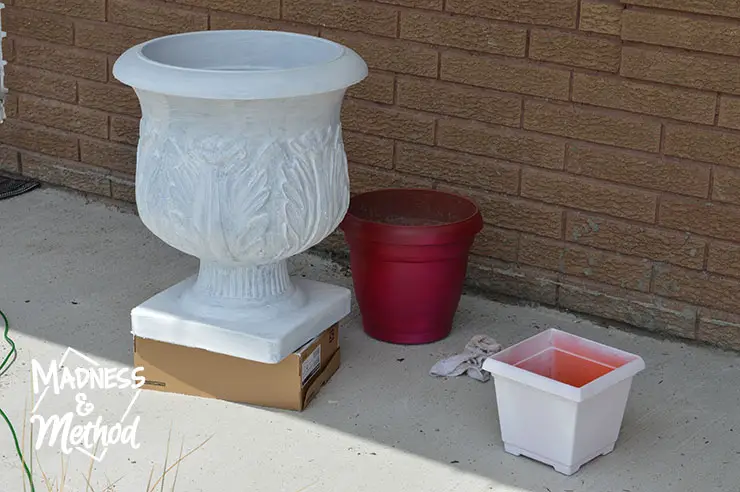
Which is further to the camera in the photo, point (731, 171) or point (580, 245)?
point (580, 245)

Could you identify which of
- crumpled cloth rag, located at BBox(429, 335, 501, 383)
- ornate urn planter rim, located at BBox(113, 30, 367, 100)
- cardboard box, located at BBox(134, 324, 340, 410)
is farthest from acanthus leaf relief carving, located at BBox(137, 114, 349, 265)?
crumpled cloth rag, located at BBox(429, 335, 501, 383)

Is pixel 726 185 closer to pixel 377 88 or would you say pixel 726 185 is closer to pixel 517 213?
pixel 517 213

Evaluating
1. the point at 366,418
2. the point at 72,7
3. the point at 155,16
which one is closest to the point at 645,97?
the point at 366,418

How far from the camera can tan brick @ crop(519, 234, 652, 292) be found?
4121mm

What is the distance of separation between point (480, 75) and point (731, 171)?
0.90 meters

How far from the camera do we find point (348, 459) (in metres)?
3.36

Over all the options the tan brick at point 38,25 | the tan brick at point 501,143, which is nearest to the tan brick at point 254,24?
the tan brick at point 501,143

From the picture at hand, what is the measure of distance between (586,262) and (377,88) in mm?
964

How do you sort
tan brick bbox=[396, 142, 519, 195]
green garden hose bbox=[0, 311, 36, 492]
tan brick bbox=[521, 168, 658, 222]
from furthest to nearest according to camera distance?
tan brick bbox=[396, 142, 519, 195] → tan brick bbox=[521, 168, 658, 222] → green garden hose bbox=[0, 311, 36, 492]

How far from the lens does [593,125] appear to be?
13.3 feet

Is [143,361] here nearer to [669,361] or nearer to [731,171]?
[669,361]

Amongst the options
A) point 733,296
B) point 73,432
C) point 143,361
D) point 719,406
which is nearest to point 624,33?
point 733,296

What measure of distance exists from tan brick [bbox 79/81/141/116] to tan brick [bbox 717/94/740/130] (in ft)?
7.51

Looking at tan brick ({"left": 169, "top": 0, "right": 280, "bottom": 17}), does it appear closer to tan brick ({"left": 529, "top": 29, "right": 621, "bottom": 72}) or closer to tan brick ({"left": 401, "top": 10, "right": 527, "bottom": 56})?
tan brick ({"left": 401, "top": 10, "right": 527, "bottom": 56})
